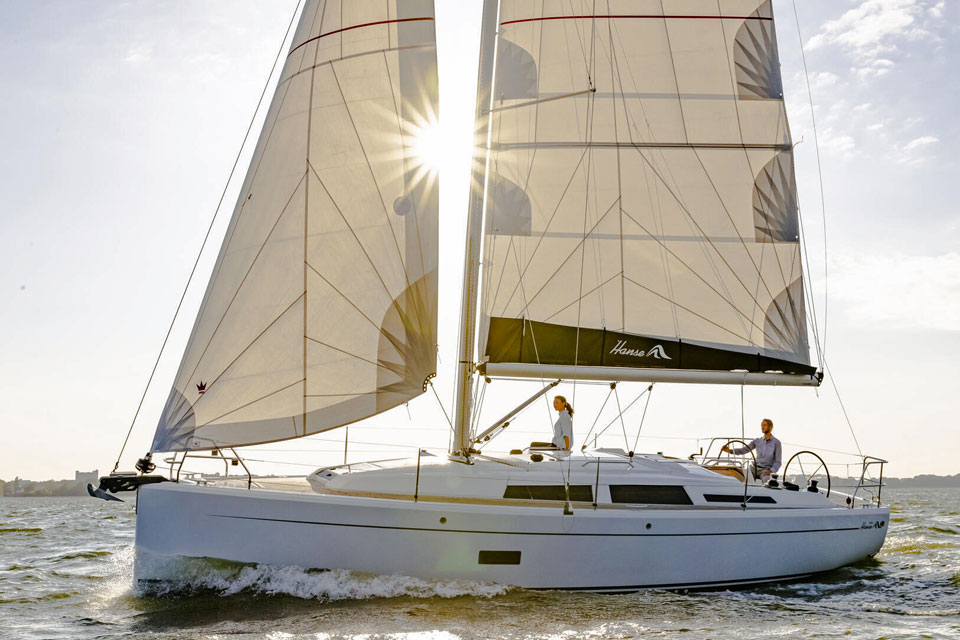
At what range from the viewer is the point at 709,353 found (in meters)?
11.0

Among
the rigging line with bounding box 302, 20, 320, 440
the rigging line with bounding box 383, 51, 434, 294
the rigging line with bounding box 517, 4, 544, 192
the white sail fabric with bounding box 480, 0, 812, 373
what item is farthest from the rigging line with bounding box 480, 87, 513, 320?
the rigging line with bounding box 302, 20, 320, 440

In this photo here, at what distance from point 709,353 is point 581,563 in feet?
13.0

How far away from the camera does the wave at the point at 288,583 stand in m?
7.96

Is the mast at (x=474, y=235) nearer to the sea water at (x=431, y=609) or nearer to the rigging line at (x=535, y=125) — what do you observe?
the rigging line at (x=535, y=125)

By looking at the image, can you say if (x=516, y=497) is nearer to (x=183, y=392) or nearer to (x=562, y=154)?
(x=183, y=392)

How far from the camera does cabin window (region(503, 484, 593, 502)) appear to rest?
884 centimetres

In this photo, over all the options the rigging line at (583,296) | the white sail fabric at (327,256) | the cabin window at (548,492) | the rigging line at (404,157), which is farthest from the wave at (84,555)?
the rigging line at (583,296)

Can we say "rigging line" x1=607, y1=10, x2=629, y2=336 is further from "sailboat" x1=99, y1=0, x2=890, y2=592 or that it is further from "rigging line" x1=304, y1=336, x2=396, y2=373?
"rigging line" x1=304, y1=336, x2=396, y2=373

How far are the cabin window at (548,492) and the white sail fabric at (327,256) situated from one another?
1663 millimetres

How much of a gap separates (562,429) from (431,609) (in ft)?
11.4

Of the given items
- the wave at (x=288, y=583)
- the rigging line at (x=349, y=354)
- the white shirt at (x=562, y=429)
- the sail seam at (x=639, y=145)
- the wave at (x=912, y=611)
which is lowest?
the wave at (x=912, y=611)

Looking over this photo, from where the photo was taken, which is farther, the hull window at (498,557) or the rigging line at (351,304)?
the rigging line at (351,304)

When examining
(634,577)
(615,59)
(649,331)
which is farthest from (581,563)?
(615,59)

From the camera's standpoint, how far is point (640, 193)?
443 inches
